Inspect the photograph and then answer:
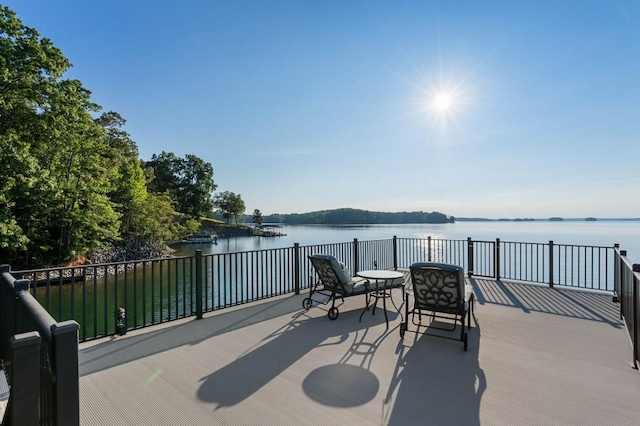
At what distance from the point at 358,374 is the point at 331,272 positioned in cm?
184

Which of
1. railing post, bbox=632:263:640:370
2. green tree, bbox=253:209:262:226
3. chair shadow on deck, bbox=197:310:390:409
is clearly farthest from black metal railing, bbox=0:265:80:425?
green tree, bbox=253:209:262:226

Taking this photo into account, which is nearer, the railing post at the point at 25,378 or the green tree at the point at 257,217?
the railing post at the point at 25,378

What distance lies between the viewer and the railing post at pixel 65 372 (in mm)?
1301

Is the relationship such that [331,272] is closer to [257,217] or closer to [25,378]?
[25,378]

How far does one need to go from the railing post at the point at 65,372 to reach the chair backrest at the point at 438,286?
318cm

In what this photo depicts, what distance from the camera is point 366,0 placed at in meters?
7.32

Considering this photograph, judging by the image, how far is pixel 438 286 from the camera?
3.67 m

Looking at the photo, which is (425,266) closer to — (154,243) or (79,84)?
(79,84)

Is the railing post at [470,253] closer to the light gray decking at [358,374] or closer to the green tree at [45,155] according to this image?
the light gray decking at [358,374]

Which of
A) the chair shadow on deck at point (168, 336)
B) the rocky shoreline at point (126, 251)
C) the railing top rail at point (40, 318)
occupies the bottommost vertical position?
the rocky shoreline at point (126, 251)

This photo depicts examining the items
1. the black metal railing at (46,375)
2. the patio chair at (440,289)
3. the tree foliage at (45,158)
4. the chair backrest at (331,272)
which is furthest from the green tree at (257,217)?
the black metal railing at (46,375)

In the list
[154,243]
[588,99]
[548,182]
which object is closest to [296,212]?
[154,243]

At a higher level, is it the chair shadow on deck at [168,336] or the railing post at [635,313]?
the railing post at [635,313]

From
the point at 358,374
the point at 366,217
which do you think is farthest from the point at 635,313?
the point at 366,217
